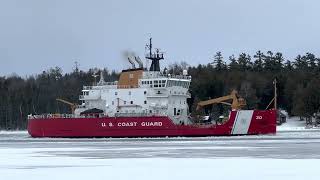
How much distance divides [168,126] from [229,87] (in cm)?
4750

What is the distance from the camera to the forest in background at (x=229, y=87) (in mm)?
95312

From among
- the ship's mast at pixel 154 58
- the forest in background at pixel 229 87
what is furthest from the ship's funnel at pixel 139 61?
the forest in background at pixel 229 87

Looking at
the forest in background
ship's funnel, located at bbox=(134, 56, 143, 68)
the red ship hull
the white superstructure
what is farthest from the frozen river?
the forest in background

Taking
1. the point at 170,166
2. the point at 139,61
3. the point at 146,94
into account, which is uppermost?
the point at 139,61

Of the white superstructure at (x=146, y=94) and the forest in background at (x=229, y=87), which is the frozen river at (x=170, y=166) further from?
the forest in background at (x=229, y=87)

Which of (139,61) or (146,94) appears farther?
(139,61)

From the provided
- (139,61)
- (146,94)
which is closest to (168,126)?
(146,94)

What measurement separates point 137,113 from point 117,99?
7.49 feet

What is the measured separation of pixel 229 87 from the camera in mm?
102562

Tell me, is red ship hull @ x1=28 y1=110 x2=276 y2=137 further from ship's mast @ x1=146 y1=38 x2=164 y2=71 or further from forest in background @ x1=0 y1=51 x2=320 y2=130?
Result: forest in background @ x1=0 y1=51 x2=320 y2=130

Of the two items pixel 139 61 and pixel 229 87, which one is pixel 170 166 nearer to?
pixel 139 61

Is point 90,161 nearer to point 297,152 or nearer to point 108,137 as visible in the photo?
point 297,152

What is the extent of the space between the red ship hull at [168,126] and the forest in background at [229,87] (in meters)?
28.1

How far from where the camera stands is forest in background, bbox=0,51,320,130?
313 feet
